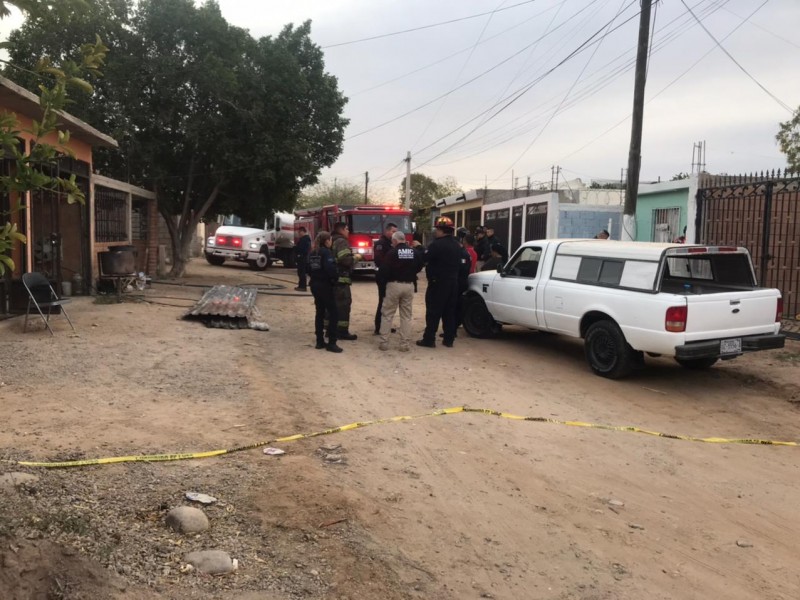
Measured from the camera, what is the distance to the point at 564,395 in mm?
7586

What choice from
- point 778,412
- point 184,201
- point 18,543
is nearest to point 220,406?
point 18,543

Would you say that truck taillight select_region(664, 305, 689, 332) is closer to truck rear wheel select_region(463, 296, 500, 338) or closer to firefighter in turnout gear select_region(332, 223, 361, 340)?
truck rear wheel select_region(463, 296, 500, 338)

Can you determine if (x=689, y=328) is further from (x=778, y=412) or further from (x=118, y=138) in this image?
(x=118, y=138)

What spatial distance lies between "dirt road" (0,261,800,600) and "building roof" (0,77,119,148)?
10.2ft

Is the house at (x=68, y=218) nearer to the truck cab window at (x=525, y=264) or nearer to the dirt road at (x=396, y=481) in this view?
the dirt road at (x=396, y=481)

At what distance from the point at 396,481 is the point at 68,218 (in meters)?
11.6

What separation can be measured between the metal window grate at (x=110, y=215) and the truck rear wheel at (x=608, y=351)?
37.6 feet

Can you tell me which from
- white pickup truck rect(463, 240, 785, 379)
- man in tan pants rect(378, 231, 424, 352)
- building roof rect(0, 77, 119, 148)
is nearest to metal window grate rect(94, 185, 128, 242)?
building roof rect(0, 77, 119, 148)

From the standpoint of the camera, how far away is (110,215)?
16.3 meters

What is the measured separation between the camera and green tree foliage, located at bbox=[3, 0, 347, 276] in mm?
16797

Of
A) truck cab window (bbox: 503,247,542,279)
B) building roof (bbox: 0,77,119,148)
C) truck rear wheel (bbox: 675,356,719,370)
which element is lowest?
truck rear wheel (bbox: 675,356,719,370)

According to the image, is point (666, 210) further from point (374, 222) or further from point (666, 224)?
point (374, 222)

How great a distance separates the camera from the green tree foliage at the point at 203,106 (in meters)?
16.8

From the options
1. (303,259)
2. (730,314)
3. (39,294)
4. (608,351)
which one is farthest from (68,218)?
(730,314)
